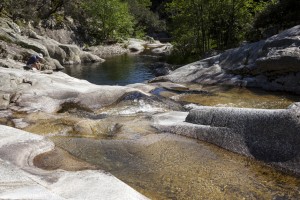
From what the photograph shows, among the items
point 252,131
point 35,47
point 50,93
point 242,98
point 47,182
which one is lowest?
point 242,98

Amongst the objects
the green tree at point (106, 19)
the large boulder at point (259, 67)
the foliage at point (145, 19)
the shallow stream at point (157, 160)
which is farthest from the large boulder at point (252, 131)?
the foliage at point (145, 19)

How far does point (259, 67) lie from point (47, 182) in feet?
50.5

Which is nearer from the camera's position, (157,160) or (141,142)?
(157,160)

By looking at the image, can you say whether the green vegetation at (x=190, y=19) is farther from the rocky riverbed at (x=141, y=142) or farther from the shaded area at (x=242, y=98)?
the shaded area at (x=242, y=98)

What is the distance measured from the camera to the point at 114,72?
34.8 m

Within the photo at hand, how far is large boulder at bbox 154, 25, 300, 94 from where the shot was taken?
18.2m

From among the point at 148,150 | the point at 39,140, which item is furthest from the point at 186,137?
the point at 39,140

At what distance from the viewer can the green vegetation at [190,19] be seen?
2609 centimetres

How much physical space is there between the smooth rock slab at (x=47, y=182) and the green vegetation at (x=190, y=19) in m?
21.4

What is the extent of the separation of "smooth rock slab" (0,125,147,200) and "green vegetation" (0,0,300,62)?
2135cm

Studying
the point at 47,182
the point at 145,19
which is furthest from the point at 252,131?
the point at 145,19

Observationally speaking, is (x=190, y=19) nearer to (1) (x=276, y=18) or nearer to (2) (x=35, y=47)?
(1) (x=276, y=18)

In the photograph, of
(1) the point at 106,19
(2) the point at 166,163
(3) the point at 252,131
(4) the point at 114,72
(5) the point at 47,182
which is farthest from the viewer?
(1) the point at 106,19

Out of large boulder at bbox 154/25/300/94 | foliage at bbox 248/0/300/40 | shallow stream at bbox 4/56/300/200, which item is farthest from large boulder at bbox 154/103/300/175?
foliage at bbox 248/0/300/40
